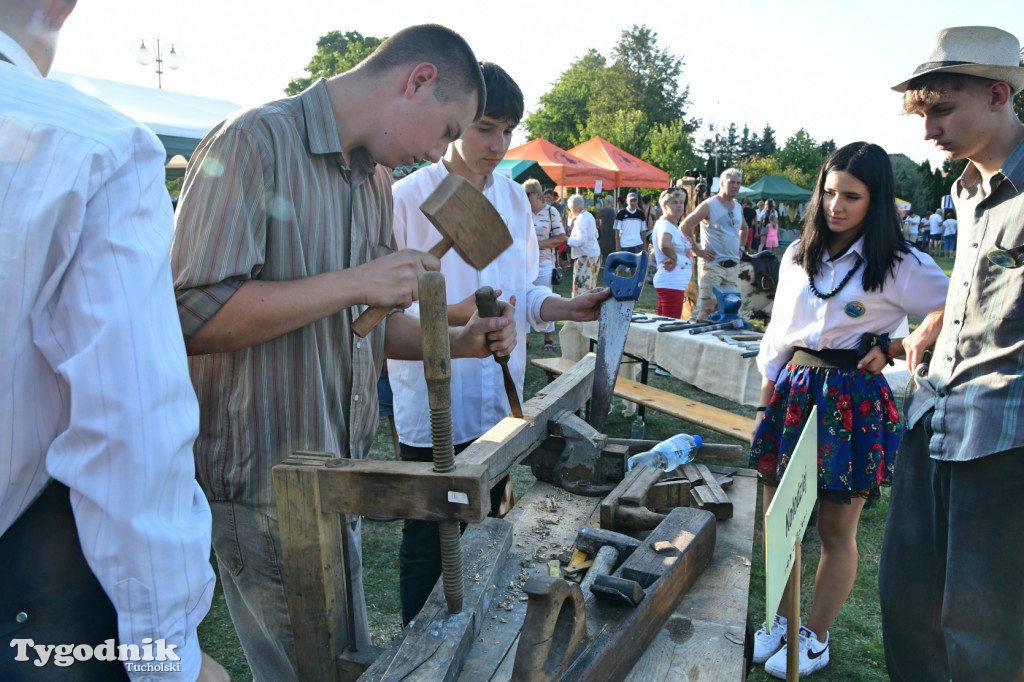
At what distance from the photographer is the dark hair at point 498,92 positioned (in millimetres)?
2188

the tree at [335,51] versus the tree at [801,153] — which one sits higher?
the tree at [335,51]

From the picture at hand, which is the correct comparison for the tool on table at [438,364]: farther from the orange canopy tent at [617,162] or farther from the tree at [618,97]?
the tree at [618,97]

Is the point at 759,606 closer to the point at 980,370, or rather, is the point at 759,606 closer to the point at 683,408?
the point at 683,408

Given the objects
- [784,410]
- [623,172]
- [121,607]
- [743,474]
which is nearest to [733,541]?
[743,474]

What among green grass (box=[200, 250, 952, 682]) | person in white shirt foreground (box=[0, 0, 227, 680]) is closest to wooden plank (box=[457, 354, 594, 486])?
person in white shirt foreground (box=[0, 0, 227, 680])

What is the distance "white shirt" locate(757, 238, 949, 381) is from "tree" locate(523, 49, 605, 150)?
53840mm

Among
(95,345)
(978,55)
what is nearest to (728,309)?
(978,55)

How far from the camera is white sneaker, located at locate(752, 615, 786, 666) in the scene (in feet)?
9.32

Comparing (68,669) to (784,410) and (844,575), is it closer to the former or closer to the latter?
(784,410)

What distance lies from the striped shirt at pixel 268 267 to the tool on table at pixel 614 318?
3.52 feet

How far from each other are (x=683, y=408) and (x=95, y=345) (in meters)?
4.45

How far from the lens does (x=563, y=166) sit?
15469 mm

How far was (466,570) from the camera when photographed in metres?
1.57

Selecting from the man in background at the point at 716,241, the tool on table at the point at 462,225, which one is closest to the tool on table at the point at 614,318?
the tool on table at the point at 462,225
